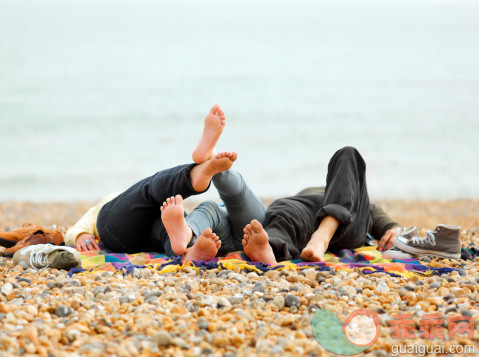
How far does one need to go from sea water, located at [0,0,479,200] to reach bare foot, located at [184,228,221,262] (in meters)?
6.92

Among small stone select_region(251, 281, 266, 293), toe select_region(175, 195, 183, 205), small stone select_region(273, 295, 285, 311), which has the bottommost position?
small stone select_region(273, 295, 285, 311)

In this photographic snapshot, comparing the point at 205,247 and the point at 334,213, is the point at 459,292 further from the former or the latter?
the point at 205,247

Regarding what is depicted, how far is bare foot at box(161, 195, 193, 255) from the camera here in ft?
8.89

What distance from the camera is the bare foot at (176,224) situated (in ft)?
8.89

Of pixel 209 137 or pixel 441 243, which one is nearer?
pixel 209 137

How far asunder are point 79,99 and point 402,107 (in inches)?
436

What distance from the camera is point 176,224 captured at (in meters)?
2.78

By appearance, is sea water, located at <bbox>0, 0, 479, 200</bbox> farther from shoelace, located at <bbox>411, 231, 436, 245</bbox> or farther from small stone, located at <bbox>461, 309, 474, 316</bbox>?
small stone, located at <bbox>461, 309, 474, 316</bbox>

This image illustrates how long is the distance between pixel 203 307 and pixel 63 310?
0.55 m

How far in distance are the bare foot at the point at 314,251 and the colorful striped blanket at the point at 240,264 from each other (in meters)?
0.04

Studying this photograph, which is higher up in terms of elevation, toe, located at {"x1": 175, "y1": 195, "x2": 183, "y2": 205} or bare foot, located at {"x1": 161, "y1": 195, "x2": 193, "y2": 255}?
toe, located at {"x1": 175, "y1": 195, "x2": 183, "y2": 205}

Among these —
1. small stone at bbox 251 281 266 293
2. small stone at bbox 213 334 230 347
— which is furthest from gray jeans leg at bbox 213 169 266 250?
small stone at bbox 213 334 230 347

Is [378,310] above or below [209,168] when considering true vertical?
below

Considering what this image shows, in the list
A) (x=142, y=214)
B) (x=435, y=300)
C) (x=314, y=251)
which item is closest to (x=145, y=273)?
(x=142, y=214)
